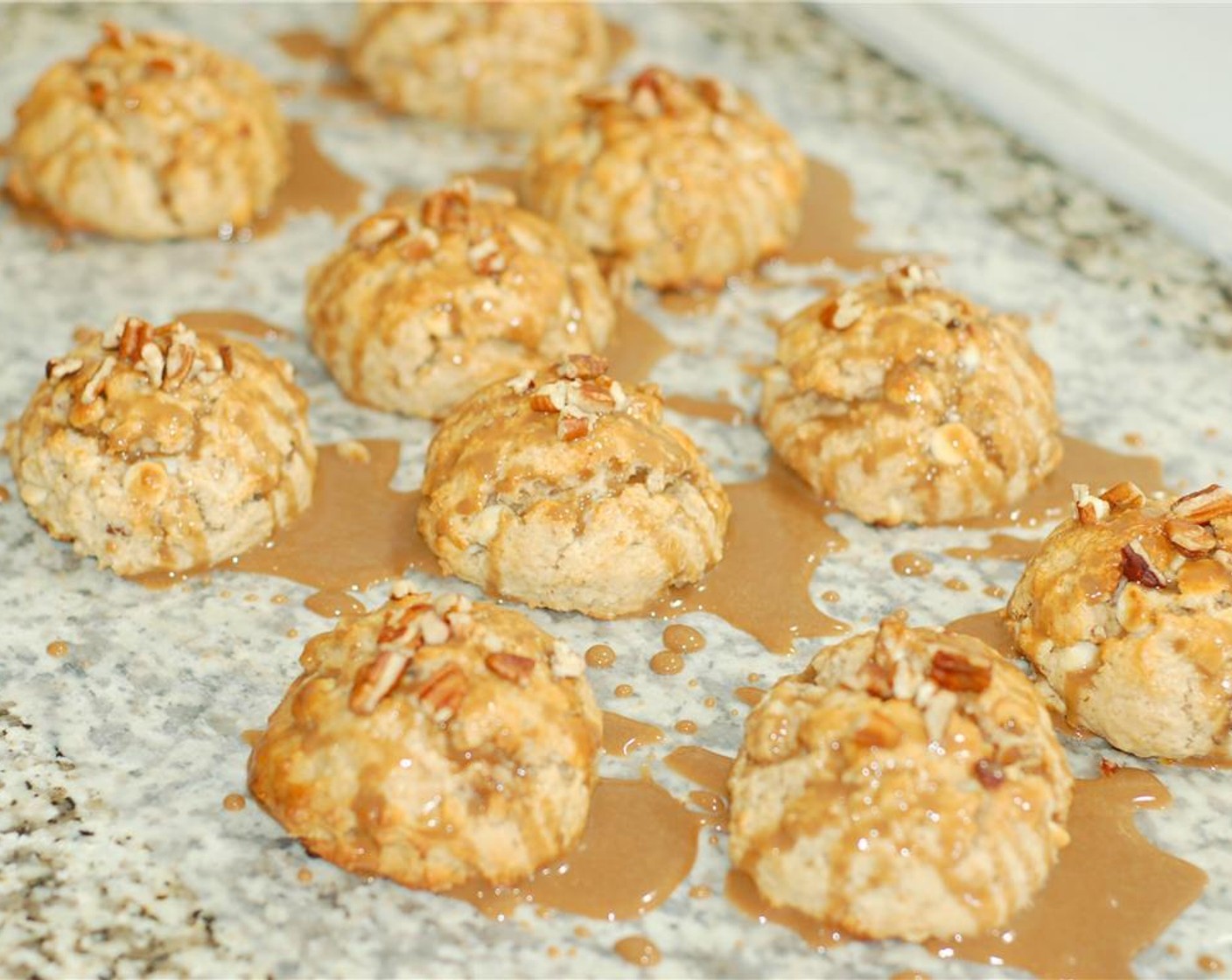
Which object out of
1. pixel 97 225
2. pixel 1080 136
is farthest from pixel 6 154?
pixel 1080 136

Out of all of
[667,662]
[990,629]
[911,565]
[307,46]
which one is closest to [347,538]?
[667,662]

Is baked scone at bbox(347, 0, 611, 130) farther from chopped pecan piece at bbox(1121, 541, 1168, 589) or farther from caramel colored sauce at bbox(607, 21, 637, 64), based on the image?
chopped pecan piece at bbox(1121, 541, 1168, 589)

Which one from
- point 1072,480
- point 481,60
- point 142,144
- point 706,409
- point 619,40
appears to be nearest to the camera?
point 1072,480

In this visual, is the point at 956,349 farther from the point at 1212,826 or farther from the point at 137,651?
the point at 137,651

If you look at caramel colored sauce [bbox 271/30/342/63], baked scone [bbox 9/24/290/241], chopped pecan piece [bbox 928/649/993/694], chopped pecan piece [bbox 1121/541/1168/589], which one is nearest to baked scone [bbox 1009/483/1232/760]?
chopped pecan piece [bbox 1121/541/1168/589]

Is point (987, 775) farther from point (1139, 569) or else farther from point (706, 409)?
point (706, 409)
